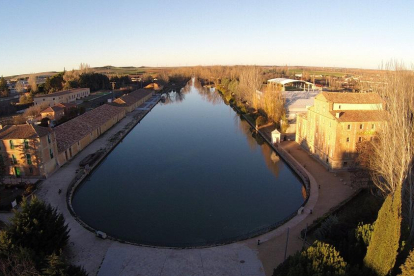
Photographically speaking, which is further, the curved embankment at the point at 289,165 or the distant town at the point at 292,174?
the curved embankment at the point at 289,165

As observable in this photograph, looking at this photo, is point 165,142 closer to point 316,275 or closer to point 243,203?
point 243,203

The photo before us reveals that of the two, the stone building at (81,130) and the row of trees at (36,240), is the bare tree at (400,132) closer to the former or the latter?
the row of trees at (36,240)

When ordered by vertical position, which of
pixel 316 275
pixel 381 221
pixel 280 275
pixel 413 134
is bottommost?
pixel 280 275

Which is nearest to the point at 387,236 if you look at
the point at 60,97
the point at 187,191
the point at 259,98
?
the point at 187,191

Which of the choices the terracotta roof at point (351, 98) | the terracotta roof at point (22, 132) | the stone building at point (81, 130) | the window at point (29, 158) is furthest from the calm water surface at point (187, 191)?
the terracotta roof at point (351, 98)

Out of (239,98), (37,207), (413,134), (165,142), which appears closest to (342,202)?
(413,134)

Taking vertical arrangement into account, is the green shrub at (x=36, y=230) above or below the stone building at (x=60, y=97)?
below

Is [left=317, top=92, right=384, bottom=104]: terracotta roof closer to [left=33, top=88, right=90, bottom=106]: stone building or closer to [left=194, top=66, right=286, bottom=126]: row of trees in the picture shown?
[left=194, top=66, right=286, bottom=126]: row of trees
